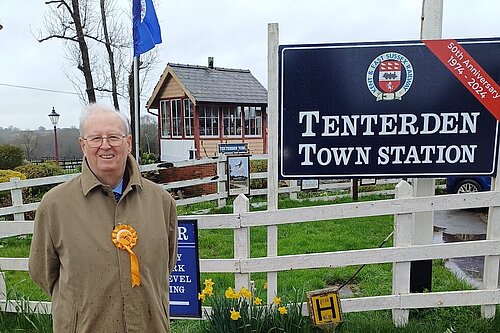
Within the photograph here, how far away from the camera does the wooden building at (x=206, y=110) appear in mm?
17641

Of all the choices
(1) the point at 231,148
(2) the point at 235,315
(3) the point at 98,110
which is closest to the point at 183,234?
(2) the point at 235,315

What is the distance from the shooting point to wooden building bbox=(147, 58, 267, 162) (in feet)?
57.9

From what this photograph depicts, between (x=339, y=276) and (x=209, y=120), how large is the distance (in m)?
13.5

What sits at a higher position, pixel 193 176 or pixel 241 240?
pixel 241 240

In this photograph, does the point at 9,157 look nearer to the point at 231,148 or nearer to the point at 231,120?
the point at 231,120

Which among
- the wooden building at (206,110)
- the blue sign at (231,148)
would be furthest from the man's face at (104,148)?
the wooden building at (206,110)

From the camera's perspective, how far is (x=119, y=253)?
6.57ft

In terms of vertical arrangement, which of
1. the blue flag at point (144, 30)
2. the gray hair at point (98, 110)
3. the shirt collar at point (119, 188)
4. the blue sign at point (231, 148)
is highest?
the blue flag at point (144, 30)

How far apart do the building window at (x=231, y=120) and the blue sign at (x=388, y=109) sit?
14.8m

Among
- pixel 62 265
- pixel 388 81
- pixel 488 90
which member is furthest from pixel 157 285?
pixel 488 90

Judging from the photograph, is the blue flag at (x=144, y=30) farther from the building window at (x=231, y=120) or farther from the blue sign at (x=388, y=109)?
the building window at (x=231, y=120)

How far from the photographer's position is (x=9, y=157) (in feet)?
52.9

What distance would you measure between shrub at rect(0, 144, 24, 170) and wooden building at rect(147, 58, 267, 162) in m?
5.94

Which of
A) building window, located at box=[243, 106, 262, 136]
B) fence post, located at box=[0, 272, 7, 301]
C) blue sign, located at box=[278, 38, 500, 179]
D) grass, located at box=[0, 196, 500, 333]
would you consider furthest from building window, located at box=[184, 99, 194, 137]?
blue sign, located at box=[278, 38, 500, 179]
